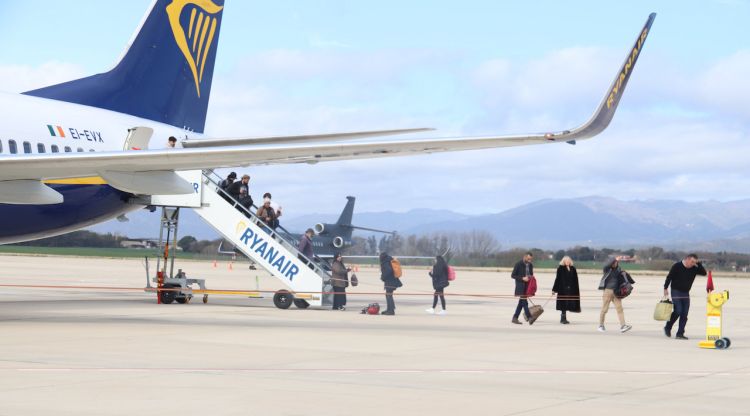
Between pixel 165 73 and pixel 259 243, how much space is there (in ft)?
16.5

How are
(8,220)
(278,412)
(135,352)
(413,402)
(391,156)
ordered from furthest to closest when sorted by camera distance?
(8,220), (391,156), (135,352), (413,402), (278,412)

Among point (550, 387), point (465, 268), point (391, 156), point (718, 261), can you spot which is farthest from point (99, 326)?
point (718, 261)

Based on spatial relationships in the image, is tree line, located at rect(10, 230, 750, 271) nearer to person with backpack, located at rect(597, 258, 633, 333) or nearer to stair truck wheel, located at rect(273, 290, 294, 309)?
stair truck wheel, located at rect(273, 290, 294, 309)

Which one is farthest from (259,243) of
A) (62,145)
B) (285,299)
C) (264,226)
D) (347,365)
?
(347,365)

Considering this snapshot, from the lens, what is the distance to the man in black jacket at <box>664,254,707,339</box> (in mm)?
18547

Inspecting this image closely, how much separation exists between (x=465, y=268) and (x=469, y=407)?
82142 mm

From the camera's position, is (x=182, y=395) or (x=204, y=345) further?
(x=204, y=345)

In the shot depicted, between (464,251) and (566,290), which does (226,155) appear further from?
(464,251)

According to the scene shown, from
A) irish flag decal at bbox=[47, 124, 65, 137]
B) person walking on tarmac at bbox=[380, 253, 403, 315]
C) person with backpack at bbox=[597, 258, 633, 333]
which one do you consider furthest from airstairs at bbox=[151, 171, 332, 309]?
person with backpack at bbox=[597, 258, 633, 333]

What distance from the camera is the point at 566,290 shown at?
2286cm

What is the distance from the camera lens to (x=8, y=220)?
66.5ft

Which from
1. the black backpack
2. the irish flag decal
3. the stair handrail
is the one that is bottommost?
the black backpack

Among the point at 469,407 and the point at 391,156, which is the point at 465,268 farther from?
the point at 469,407

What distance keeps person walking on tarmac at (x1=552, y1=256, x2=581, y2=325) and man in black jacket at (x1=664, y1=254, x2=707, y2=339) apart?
373 cm
